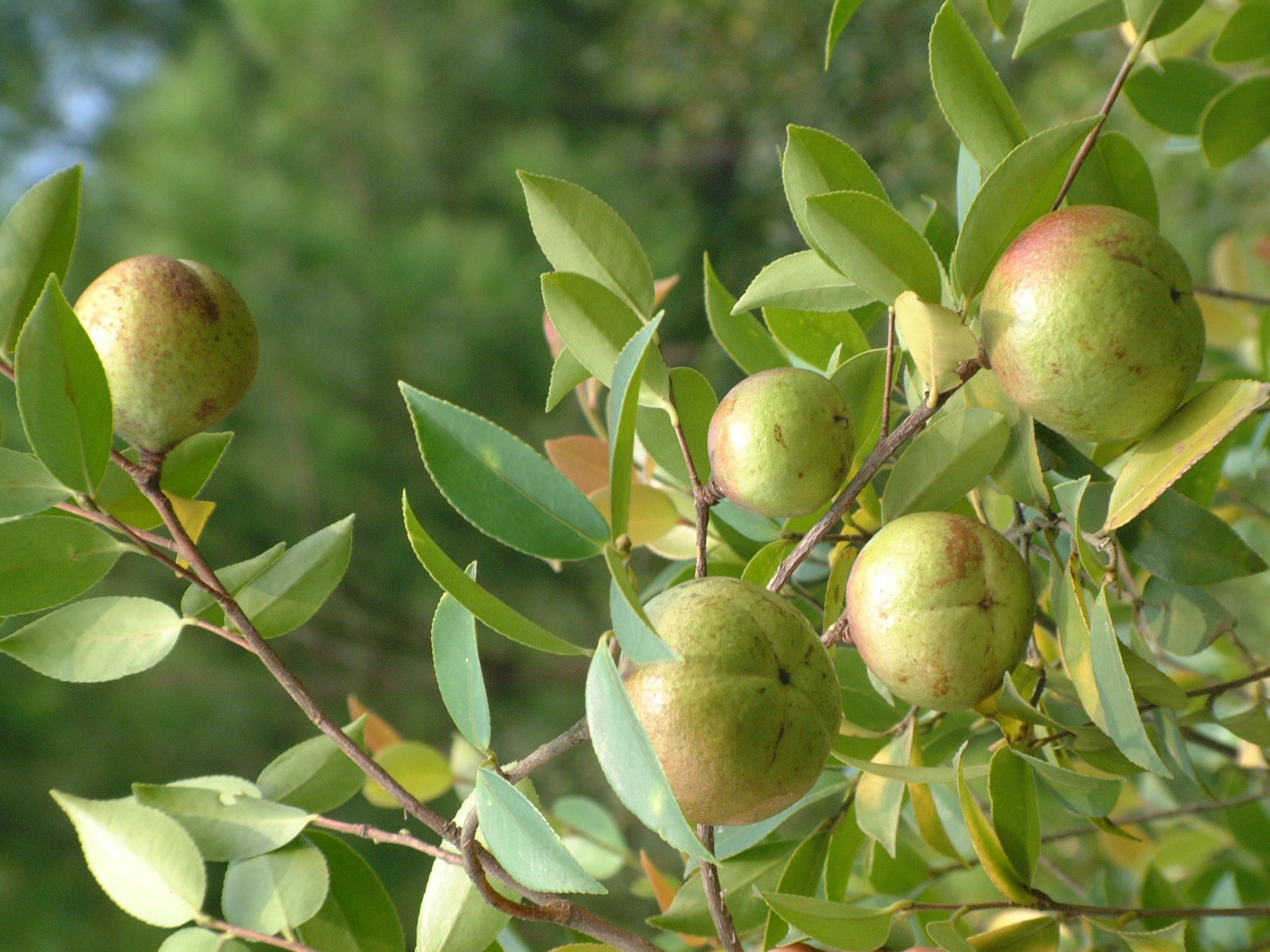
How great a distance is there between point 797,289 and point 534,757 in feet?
0.52

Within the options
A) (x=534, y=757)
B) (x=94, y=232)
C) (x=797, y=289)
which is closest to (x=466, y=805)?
(x=534, y=757)

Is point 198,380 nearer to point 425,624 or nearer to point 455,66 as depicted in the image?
point 425,624

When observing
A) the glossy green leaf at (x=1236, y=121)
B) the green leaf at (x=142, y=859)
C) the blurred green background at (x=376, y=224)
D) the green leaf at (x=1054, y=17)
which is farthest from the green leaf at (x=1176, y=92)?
the blurred green background at (x=376, y=224)

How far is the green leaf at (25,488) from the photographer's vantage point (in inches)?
11.7

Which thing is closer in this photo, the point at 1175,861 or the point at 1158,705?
the point at 1158,705

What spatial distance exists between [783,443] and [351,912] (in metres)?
0.20

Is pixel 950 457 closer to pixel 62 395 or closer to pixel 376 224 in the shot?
pixel 62 395

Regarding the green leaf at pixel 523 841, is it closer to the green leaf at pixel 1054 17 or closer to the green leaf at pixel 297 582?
the green leaf at pixel 297 582

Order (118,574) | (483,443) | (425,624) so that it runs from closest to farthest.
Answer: (483,443)
(118,574)
(425,624)

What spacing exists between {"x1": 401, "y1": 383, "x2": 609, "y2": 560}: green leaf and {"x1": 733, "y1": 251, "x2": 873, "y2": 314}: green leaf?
10cm

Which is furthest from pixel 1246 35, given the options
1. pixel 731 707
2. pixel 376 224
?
pixel 376 224

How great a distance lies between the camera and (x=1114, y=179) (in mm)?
327

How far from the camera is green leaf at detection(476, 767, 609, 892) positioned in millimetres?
233

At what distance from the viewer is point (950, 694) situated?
0.87 feet
